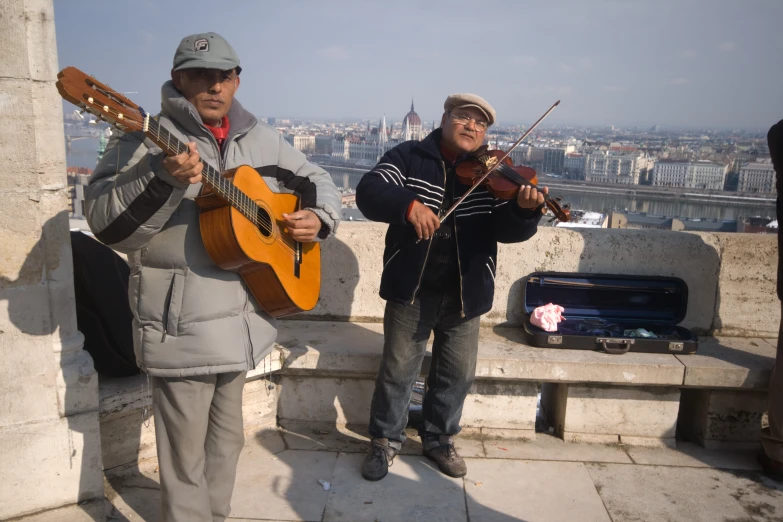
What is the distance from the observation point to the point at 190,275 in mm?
2131

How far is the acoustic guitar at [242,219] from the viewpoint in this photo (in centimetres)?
176

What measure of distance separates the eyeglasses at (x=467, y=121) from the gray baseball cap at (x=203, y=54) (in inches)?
42.1

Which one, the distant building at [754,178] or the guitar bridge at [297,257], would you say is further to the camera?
the distant building at [754,178]

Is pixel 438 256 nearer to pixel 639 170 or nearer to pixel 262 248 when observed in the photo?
pixel 262 248

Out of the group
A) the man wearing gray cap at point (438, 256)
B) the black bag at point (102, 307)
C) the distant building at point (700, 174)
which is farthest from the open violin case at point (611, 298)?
the distant building at point (700, 174)

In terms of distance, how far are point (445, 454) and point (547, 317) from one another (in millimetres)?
1029

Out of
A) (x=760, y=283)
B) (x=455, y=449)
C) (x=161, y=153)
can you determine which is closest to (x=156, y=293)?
(x=161, y=153)

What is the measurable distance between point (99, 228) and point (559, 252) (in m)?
2.76

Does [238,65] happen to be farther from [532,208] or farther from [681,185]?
[681,185]

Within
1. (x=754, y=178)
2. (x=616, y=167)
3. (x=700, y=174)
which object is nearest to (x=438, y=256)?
(x=754, y=178)

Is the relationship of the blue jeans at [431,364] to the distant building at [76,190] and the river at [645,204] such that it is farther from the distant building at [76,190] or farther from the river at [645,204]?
the river at [645,204]

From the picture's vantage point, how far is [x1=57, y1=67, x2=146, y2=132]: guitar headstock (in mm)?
1710

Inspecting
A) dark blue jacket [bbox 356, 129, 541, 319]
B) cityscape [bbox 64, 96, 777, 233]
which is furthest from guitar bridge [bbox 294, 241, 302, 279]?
cityscape [bbox 64, 96, 777, 233]

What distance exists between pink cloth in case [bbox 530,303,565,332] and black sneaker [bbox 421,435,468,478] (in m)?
0.86
